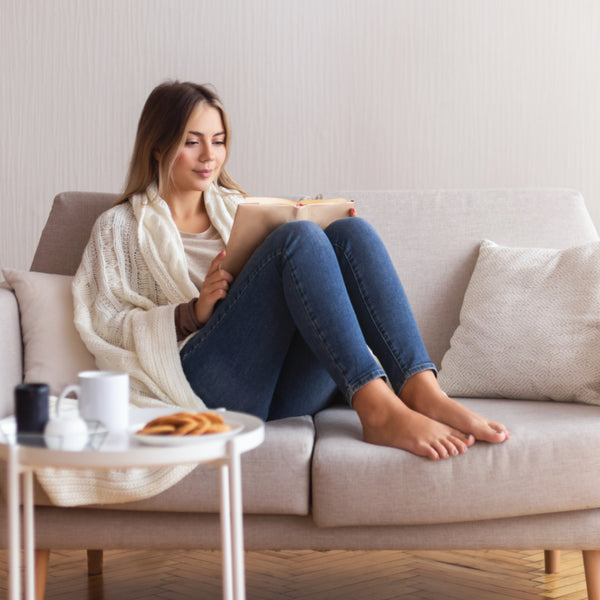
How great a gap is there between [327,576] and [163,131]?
1.11m

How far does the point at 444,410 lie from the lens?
1.55 meters

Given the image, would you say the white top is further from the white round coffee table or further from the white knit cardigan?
the white round coffee table

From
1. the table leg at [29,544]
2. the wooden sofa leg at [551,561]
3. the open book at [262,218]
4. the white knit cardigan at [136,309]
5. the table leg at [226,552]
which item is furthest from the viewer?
the wooden sofa leg at [551,561]

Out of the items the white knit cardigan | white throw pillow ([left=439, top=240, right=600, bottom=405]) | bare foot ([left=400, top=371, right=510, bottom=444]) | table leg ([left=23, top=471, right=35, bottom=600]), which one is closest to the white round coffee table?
table leg ([left=23, top=471, right=35, bottom=600])

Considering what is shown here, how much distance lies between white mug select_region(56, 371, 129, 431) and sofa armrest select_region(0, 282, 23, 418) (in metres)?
0.56

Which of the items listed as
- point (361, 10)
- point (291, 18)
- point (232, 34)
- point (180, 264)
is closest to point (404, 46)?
point (361, 10)

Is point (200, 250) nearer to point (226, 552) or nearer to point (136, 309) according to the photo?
point (136, 309)

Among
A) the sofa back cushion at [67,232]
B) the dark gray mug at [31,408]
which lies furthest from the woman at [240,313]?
the dark gray mug at [31,408]

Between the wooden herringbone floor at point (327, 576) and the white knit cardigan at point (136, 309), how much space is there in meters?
0.48

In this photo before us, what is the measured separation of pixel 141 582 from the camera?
1.94 m

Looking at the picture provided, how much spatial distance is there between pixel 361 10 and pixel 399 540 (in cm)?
172

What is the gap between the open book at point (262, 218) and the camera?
65.7 inches

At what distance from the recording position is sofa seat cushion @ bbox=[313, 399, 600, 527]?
1485 mm

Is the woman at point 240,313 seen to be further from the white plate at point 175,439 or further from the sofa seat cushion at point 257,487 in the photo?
the white plate at point 175,439
